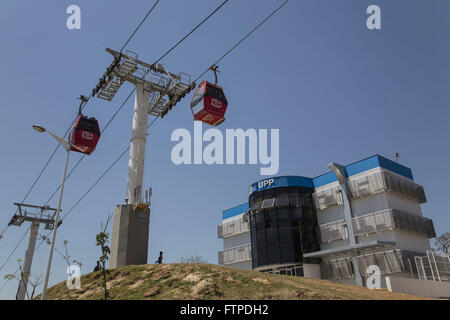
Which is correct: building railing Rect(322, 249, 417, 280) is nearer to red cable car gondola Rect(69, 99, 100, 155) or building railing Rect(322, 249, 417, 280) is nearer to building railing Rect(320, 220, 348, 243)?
building railing Rect(320, 220, 348, 243)

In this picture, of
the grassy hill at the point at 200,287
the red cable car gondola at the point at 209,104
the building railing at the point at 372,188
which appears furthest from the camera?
the building railing at the point at 372,188

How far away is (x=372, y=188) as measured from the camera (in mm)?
39062

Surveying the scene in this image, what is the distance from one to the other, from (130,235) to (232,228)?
31.3m

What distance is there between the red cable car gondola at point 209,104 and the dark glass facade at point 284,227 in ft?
75.3

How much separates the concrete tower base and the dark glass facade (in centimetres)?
2056

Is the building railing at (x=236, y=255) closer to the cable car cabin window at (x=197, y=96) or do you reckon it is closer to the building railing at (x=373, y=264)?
the building railing at (x=373, y=264)

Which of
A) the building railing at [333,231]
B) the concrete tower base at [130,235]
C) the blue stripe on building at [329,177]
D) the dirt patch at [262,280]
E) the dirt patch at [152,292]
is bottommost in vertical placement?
the dirt patch at [152,292]

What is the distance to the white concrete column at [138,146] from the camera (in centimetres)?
2831

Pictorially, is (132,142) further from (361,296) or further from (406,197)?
(406,197)

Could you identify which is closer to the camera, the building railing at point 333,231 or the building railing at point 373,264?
the building railing at point 373,264

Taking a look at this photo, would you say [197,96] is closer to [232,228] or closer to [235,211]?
[232,228]

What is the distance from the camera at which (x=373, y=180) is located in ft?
129

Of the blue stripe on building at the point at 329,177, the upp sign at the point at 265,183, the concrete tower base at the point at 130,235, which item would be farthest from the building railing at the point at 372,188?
the concrete tower base at the point at 130,235

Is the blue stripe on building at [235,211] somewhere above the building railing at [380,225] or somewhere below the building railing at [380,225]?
above
